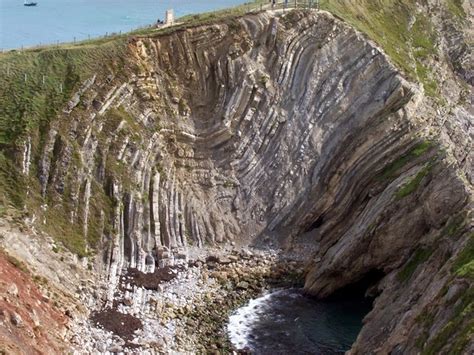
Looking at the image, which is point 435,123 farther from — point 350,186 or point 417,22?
point 417,22

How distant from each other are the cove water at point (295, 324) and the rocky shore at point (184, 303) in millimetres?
948

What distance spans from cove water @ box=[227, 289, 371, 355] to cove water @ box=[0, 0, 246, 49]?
27.2 metres

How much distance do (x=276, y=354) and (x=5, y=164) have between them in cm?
2072

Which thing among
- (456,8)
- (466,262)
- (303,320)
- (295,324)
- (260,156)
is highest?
(456,8)

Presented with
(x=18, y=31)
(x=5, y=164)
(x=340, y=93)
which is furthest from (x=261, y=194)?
(x=18, y=31)

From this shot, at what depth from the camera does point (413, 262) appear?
128 feet

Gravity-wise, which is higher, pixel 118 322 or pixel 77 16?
pixel 77 16

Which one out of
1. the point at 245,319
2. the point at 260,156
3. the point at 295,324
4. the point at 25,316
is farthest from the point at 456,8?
the point at 25,316

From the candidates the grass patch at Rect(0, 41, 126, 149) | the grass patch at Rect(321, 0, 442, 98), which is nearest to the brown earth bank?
the grass patch at Rect(0, 41, 126, 149)

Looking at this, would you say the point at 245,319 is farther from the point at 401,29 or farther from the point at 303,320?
the point at 401,29

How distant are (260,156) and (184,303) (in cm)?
1492

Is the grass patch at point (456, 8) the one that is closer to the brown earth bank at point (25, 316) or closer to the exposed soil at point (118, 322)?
the exposed soil at point (118, 322)

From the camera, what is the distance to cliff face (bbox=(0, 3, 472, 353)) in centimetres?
4347

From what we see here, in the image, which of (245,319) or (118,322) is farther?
(245,319)
